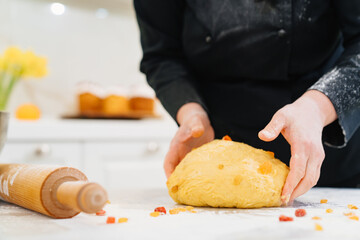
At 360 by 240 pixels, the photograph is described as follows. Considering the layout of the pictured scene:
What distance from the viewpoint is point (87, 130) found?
1969mm

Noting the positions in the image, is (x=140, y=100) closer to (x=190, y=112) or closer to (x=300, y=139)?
(x=190, y=112)

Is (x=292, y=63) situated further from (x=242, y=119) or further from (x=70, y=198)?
(x=70, y=198)

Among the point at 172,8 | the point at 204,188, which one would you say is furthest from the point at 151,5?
the point at 204,188

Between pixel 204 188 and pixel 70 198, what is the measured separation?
0.28m

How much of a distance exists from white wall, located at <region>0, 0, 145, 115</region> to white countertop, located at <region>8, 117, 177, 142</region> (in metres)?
0.48

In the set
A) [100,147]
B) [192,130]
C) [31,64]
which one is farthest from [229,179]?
[31,64]

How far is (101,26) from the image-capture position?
265 cm

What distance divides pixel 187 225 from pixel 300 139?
0.91ft

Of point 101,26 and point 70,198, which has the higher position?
point 101,26

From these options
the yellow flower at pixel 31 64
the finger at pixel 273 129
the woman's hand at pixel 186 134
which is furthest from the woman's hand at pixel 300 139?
the yellow flower at pixel 31 64

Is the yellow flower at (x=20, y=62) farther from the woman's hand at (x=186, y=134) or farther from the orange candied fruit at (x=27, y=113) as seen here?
the woman's hand at (x=186, y=134)

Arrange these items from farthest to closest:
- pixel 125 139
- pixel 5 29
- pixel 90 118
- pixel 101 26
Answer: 1. pixel 101 26
2. pixel 5 29
3. pixel 90 118
4. pixel 125 139

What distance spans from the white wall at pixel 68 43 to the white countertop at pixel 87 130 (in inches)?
19.1

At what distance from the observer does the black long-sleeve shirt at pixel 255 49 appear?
921 millimetres
